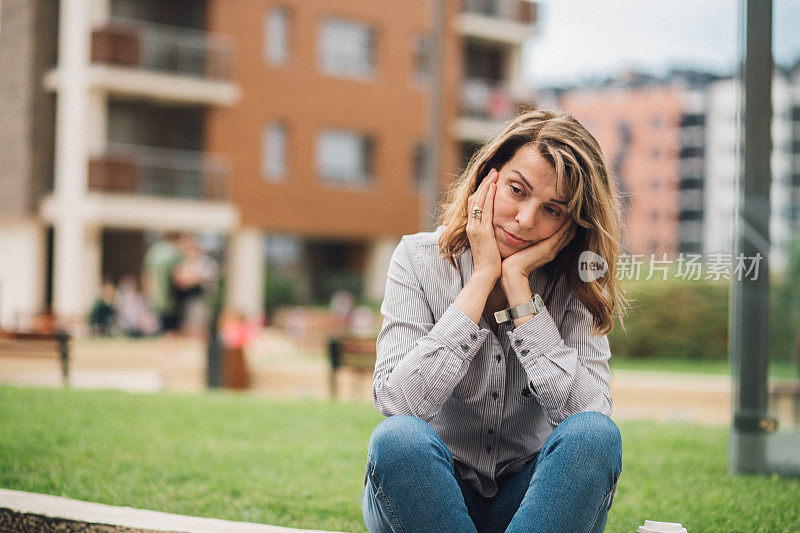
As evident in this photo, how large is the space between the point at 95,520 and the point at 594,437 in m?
1.64

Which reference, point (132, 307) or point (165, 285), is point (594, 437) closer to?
point (165, 285)

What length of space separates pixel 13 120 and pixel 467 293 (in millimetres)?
5484

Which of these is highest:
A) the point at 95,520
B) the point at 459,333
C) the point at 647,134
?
the point at 647,134

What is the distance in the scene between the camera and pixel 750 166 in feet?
14.8

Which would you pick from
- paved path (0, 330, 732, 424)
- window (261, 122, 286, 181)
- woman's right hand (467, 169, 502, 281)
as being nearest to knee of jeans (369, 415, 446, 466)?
woman's right hand (467, 169, 502, 281)

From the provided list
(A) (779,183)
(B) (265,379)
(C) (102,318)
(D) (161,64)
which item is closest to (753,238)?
(A) (779,183)

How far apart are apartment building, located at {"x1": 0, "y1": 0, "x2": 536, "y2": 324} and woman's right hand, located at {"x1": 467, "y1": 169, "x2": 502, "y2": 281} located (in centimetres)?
1580

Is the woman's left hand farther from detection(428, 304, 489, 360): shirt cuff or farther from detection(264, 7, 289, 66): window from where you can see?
detection(264, 7, 289, 66): window

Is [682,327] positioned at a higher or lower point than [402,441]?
lower

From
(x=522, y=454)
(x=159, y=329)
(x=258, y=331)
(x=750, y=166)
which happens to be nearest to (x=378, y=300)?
(x=258, y=331)

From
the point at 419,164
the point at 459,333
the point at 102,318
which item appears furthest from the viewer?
the point at 419,164

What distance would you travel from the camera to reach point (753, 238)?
4461 mm

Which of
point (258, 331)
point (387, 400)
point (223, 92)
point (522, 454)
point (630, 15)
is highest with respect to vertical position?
point (223, 92)

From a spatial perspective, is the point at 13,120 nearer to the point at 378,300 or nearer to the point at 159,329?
the point at 159,329
